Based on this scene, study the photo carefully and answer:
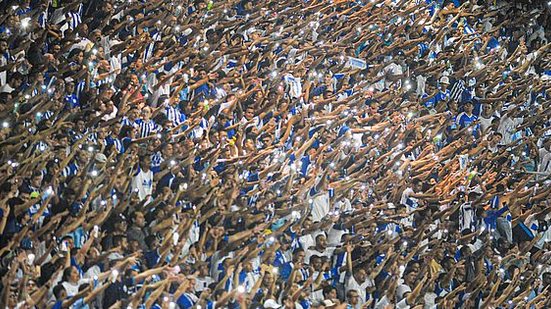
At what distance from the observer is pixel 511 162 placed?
30.9 feet

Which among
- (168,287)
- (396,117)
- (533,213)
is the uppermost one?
(168,287)

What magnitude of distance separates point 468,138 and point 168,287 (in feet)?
12.3

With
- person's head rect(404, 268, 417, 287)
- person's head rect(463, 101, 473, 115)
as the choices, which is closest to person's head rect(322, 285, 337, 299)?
person's head rect(404, 268, 417, 287)

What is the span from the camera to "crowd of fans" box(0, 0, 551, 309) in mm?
6965

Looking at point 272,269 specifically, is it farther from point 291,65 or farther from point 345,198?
point 291,65

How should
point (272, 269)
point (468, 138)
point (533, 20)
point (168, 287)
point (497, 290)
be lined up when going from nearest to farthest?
1. point (168, 287)
2. point (272, 269)
3. point (497, 290)
4. point (468, 138)
5. point (533, 20)

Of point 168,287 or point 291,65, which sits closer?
point 168,287

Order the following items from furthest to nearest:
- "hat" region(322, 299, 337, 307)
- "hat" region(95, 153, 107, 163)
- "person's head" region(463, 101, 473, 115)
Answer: "person's head" region(463, 101, 473, 115) → "hat" region(95, 153, 107, 163) → "hat" region(322, 299, 337, 307)

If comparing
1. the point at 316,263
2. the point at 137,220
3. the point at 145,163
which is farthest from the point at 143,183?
the point at 316,263

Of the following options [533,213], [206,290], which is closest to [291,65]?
[533,213]

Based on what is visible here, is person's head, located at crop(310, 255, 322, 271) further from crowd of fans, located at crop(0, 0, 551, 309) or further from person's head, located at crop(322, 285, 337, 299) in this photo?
person's head, located at crop(322, 285, 337, 299)

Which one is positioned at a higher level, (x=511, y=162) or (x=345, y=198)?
(x=345, y=198)

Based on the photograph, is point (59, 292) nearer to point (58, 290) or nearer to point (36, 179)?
point (58, 290)

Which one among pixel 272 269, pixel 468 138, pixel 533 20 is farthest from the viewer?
pixel 533 20
